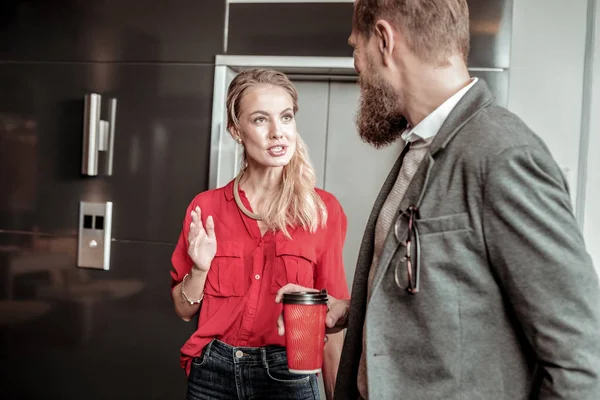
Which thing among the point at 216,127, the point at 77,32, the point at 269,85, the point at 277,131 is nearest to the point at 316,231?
the point at 277,131

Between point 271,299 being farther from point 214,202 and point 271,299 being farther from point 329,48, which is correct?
point 329,48

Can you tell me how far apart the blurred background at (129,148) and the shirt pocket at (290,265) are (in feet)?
4.86

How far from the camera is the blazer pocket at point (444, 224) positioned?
1.11 metres

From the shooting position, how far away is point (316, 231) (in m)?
1.97

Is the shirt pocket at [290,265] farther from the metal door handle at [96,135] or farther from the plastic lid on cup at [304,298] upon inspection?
the metal door handle at [96,135]

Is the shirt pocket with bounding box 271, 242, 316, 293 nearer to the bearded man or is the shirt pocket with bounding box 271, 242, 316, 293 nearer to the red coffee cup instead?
the red coffee cup

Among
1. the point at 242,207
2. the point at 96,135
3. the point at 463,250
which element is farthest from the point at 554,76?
the point at 96,135

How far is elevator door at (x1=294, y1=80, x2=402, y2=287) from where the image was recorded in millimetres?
3383

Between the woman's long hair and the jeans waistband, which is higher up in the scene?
the woman's long hair

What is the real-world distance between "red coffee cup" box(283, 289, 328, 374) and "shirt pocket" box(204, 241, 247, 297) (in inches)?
18.8

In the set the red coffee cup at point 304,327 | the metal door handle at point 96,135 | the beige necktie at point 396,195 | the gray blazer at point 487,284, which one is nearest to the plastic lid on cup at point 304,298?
the red coffee cup at point 304,327

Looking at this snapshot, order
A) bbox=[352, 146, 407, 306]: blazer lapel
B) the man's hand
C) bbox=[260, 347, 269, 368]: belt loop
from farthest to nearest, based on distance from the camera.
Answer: bbox=[260, 347, 269, 368]: belt loop, the man's hand, bbox=[352, 146, 407, 306]: blazer lapel

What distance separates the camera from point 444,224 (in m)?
1.13

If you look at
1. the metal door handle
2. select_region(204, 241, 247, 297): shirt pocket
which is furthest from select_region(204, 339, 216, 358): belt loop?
the metal door handle
